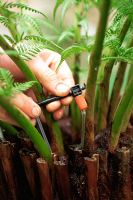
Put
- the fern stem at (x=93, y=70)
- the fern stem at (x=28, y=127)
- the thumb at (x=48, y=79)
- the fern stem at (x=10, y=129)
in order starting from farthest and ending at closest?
the fern stem at (x=10, y=129) < the thumb at (x=48, y=79) < the fern stem at (x=28, y=127) < the fern stem at (x=93, y=70)

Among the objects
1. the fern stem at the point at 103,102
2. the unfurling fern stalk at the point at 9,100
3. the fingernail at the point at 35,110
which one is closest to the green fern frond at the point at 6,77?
the unfurling fern stalk at the point at 9,100

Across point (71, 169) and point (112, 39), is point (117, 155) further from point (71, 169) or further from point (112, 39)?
point (112, 39)

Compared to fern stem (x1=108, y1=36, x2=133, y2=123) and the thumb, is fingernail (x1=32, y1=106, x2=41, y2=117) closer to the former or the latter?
the thumb

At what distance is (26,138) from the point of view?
2.40 feet

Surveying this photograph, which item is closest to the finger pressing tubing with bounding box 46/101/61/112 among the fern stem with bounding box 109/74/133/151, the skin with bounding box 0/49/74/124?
the skin with bounding box 0/49/74/124

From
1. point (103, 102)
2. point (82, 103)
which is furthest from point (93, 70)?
point (103, 102)

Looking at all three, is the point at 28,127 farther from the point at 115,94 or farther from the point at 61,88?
the point at 115,94

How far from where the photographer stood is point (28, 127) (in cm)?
59

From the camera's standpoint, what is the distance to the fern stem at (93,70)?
0.45 metres

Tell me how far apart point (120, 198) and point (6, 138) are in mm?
290

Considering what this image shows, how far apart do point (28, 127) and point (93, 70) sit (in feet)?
0.51

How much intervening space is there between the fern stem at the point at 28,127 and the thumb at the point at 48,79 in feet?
0.31

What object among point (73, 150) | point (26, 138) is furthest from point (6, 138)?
point (73, 150)

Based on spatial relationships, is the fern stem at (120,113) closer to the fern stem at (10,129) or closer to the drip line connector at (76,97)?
the drip line connector at (76,97)
